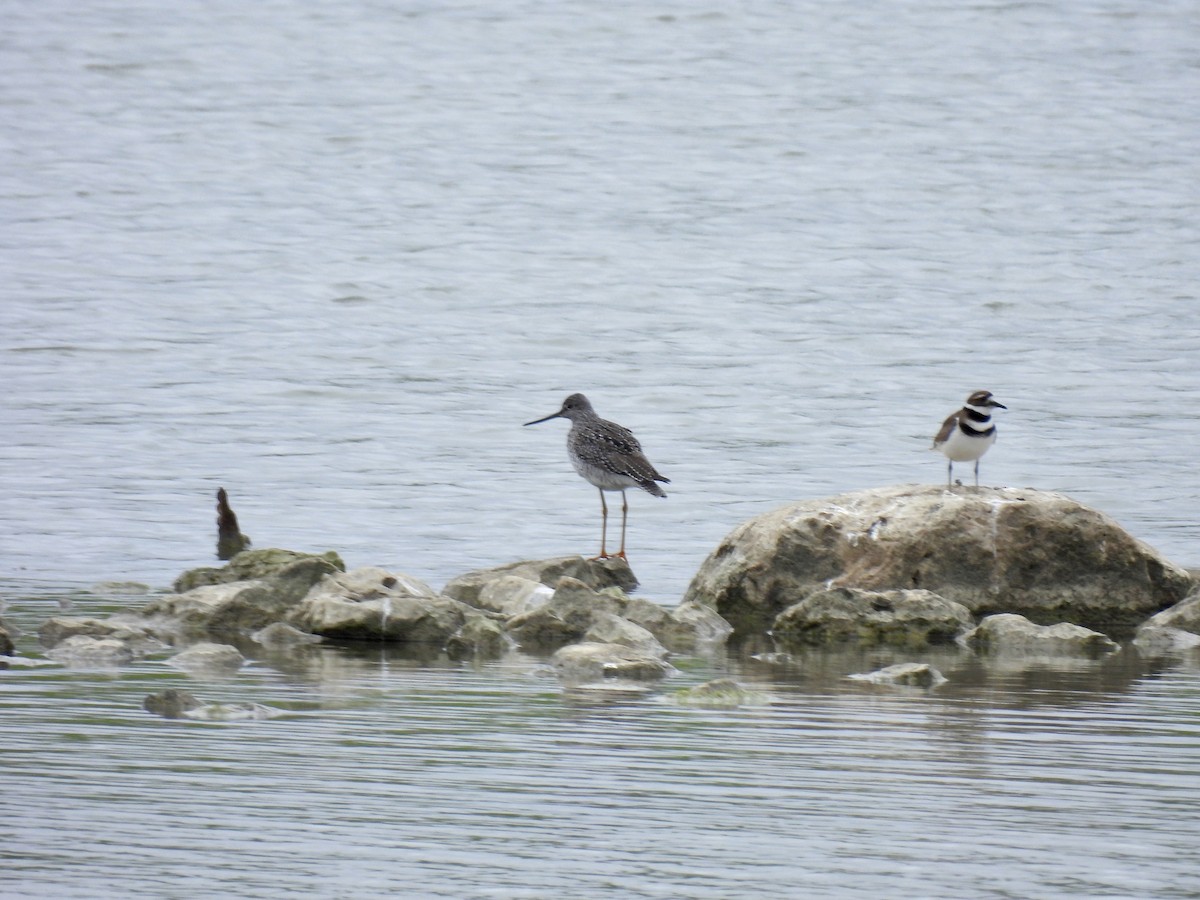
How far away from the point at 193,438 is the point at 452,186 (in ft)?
87.3

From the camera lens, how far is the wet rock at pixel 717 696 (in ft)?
30.3

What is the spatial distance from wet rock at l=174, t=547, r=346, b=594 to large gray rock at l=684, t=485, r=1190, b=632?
2.75 metres

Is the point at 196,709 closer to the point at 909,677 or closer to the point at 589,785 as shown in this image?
the point at 589,785

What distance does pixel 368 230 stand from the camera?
42906 millimetres

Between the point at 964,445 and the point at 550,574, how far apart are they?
A: 9.62ft

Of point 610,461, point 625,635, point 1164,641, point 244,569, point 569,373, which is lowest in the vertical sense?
point 1164,641

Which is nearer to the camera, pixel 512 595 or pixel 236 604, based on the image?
pixel 236 604

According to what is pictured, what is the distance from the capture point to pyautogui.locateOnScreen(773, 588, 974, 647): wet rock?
11750mm

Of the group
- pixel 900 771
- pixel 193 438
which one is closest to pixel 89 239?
pixel 193 438

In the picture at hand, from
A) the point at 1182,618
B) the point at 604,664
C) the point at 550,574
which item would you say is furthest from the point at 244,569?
the point at 1182,618

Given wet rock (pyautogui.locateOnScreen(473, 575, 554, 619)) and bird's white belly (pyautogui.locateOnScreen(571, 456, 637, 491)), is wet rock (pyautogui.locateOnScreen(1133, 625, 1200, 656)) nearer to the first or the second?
wet rock (pyautogui.locateOnScreen(473, 575, 554, 619))

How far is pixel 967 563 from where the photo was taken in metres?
12.8

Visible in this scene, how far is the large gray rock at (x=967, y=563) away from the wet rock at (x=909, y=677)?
2.52 metres

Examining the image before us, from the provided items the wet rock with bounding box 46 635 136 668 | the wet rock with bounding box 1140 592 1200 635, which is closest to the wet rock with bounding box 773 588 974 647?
the wet rock with bounding box 1140 592 1200 635
